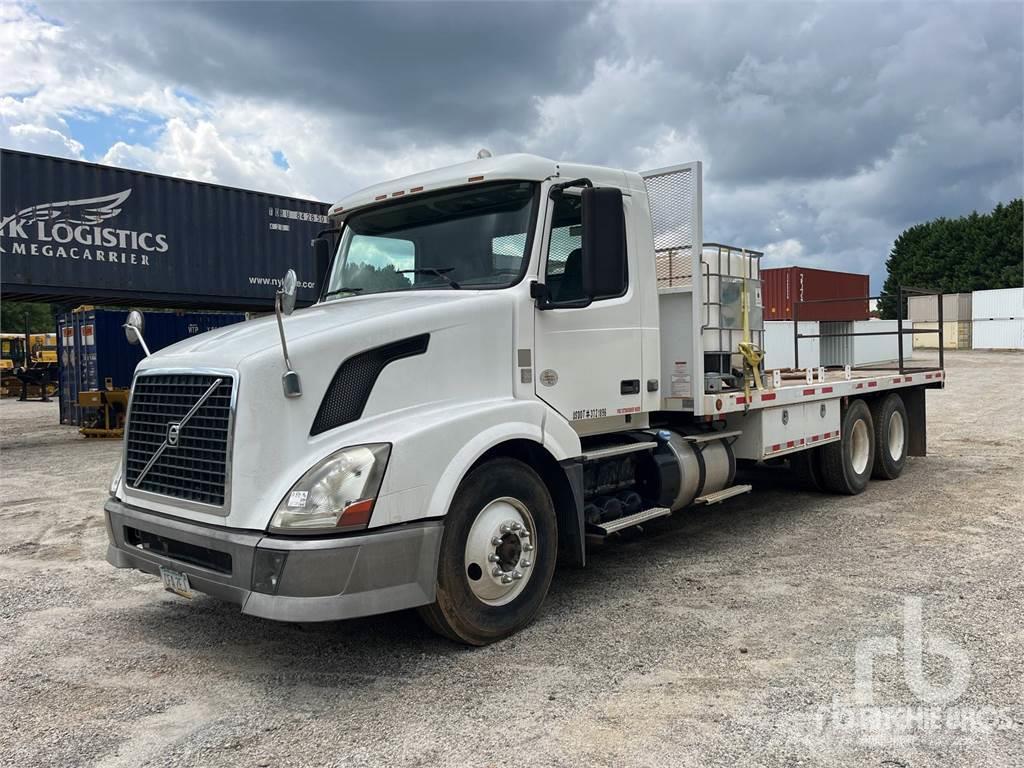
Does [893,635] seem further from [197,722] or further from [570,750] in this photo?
[197,722]

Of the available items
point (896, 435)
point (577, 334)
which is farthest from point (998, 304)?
point (577, 334)

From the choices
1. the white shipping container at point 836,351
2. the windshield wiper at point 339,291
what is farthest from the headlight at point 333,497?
the white shipping container at point 836,351

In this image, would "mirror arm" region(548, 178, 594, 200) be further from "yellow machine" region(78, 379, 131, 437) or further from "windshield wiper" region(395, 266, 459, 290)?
"yellow machine" region(78, 379, 131, 437)

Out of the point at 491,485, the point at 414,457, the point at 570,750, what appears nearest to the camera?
the point at 570,750

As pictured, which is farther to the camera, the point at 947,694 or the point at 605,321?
the point at 605,321

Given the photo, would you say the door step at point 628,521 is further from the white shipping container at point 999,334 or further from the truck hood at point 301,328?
the white shipping container at point 999,334

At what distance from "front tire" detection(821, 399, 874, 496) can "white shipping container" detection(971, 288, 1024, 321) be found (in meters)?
54.6

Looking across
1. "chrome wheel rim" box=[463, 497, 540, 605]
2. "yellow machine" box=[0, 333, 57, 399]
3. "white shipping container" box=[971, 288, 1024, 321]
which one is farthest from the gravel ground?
"white shipping container" box=[971, 288, 1024, 321]

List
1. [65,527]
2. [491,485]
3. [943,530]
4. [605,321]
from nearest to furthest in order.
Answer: [491,485]
[605,321]
[943,530]
[65,527]

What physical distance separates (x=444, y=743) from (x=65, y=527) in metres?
6.02

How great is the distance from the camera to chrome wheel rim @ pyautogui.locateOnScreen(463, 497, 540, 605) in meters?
4.09

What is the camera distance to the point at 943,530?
6.64 metres

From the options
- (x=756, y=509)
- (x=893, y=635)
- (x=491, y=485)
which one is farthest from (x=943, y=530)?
(x=491, y=485)

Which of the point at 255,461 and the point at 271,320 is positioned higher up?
the point at 271,320
